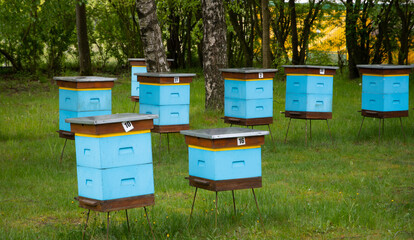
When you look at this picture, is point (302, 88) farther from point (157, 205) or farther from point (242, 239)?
point (242, 239)

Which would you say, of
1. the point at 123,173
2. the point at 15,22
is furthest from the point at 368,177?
the point at 15,22

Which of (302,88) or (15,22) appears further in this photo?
(15,22)

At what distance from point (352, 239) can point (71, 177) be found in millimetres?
3983

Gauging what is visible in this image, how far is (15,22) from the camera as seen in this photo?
43.7 ft

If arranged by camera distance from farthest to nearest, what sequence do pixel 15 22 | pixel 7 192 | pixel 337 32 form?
pixel 337 32 → pixel 15 22 → pixel 7 192

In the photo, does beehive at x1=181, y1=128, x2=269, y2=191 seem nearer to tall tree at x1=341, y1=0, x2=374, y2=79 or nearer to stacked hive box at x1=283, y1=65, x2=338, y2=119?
stacked hive box at x1=283, y1=65, x2=338, y2=119

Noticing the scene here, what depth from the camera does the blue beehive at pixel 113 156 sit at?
14.7ft

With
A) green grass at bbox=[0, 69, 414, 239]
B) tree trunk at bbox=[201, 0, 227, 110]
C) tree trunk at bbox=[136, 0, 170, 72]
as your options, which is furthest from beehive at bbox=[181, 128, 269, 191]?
tree trunk at bbox=[201, 0, 227, 110]

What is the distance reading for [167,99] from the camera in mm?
8164

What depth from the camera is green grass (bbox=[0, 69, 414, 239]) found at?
5.29 metres

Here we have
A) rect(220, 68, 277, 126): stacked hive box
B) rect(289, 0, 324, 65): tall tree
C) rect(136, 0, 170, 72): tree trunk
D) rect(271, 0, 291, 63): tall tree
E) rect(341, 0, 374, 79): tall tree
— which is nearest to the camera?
rect(220, 68, 277, 126): stacked hive box

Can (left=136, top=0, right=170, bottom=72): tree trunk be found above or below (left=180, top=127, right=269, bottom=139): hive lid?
above

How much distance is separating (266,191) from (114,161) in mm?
2514

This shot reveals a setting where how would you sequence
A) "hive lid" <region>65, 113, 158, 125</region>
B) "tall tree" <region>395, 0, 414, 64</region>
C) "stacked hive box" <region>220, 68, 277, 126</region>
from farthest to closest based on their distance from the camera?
"tall tree" <region>395, 0, 414, 64</region>, "stacked hive box" <region>220, 68, 277, 126</region>, "hive lid" <region>65, 113, 158, 125</region>
